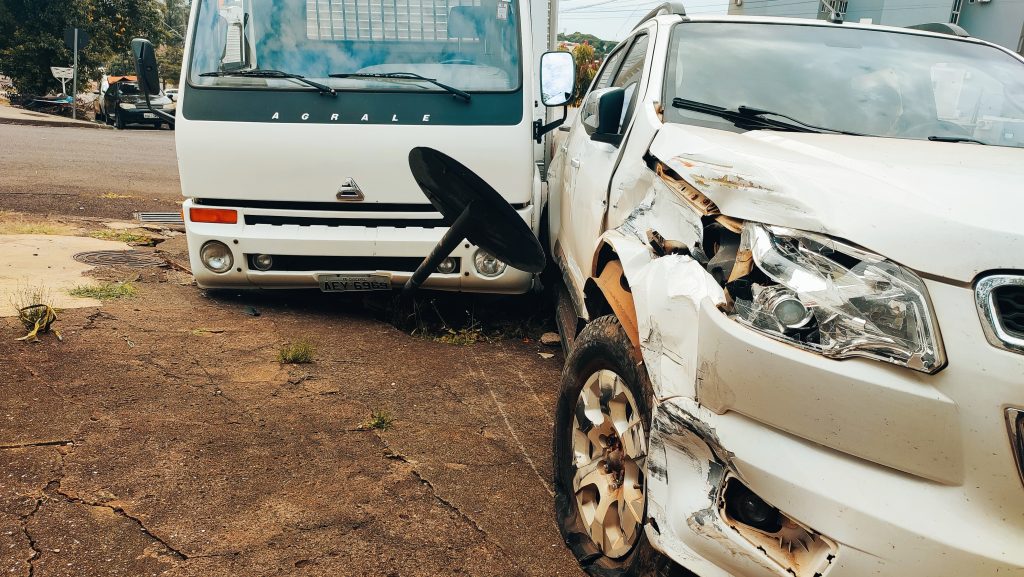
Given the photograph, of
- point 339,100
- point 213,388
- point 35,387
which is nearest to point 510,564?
point 213,388

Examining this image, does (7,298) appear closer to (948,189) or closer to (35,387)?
(35,387)

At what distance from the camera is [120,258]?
21.7 feet

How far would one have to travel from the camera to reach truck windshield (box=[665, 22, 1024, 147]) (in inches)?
122

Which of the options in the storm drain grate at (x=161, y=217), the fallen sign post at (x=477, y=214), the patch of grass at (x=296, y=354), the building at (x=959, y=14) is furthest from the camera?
the building at (x=959, y=14)

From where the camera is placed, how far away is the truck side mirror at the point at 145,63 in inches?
207

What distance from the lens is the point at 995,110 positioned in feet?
10.6

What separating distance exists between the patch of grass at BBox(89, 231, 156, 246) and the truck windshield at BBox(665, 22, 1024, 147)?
554cm

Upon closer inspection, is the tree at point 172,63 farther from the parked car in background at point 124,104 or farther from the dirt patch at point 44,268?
the dirt patch at point 44,268

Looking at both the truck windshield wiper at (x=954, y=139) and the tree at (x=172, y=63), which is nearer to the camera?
the truck windshield wiper at (x=954, y=139)

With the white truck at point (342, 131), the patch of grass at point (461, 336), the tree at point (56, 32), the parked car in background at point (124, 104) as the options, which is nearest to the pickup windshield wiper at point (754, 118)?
the white truck at point (342, 131)

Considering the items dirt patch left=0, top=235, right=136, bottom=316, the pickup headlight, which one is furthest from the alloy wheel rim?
dirt patch left=0, top=235, right=136, bottom=316

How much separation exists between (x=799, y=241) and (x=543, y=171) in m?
4.92

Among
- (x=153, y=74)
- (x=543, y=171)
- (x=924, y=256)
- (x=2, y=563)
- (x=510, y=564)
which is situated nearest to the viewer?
(x=924, y=256)

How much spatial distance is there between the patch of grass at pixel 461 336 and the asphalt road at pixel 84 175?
5187 millimetres
